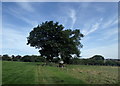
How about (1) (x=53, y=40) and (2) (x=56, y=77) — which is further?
(1) (x=53, y=40)

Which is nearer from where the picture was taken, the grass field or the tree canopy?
the grass field

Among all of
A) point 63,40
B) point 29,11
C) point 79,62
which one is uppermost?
point 29,11

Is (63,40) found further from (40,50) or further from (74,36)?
(40,50)

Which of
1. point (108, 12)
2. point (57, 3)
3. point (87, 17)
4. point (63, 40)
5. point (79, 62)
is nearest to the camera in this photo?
point (108, 12)

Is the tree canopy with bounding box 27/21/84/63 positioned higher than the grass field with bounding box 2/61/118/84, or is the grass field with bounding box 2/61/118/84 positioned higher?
the tree canopy with bounding box 27/21/84/63

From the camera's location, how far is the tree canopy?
1200 inches

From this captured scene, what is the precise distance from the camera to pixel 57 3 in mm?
19531

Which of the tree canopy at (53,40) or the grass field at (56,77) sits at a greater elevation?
the tree canopy at (53,40)

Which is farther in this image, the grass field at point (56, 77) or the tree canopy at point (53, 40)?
the tree canopy at point (53, 40)

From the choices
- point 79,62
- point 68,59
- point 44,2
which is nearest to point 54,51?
point 68,59

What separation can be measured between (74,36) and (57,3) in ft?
48.9

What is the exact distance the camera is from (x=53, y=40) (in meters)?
30.9

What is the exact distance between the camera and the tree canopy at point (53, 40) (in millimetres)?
30484

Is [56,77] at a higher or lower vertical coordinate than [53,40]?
lower
